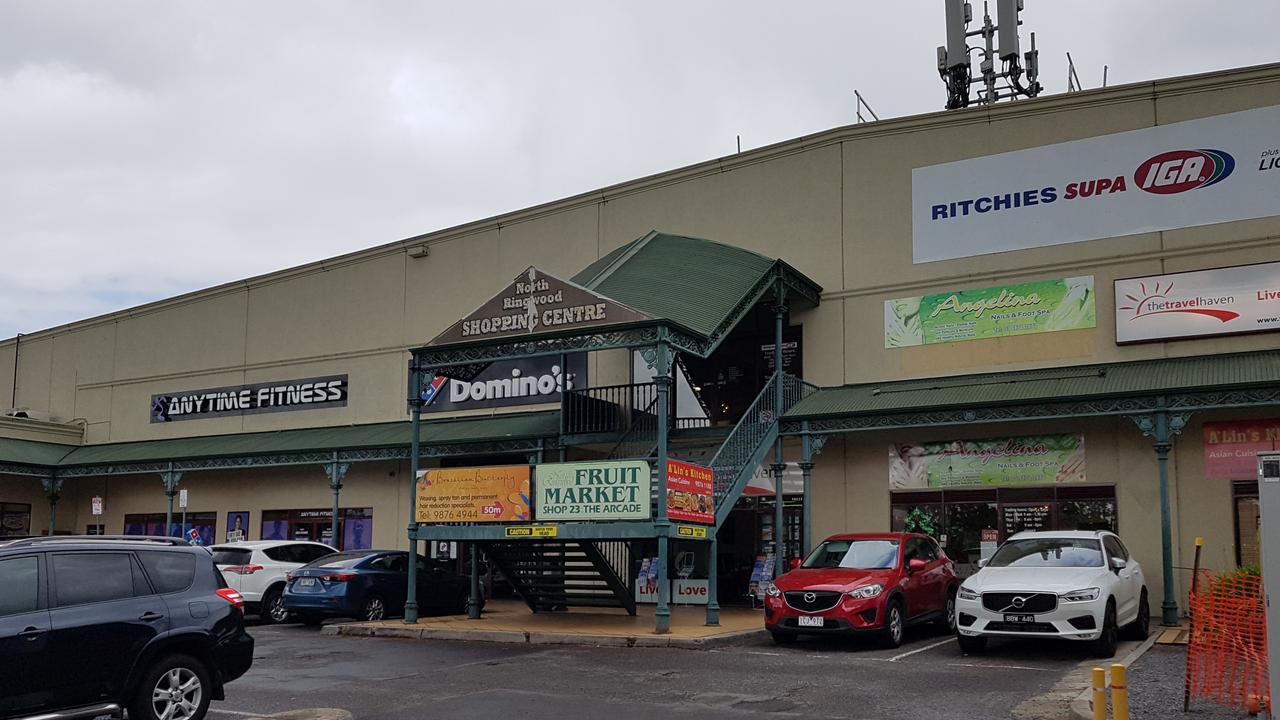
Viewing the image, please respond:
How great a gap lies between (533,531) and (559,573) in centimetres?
202

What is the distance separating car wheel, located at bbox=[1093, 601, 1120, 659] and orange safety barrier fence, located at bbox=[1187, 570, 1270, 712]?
59.2 inches

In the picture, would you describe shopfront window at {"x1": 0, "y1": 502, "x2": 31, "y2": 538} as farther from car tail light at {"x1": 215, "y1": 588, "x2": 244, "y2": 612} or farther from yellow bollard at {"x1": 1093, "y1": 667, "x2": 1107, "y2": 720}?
yellow bollard at {"x1": 1093, "y1": 667, "x2": 1107, "y2": 720}

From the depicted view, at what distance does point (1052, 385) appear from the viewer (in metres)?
19.4

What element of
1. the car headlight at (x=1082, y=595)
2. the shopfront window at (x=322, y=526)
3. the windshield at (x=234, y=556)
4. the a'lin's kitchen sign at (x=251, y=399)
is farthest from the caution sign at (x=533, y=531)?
the a'lin's kitchen sign at (x=251, y=399)

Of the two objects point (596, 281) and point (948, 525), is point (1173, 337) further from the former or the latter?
point (596, 281)

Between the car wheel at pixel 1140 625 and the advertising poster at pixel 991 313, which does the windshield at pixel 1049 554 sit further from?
the advertising poster at pixel 991 313

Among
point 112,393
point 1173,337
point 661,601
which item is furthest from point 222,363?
point 1173,337

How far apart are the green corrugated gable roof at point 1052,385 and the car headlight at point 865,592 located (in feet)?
17.4

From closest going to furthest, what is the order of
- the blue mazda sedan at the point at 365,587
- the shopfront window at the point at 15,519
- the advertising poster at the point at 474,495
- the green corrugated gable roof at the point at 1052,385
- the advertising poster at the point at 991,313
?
1. the green corrugated gable roof at the point at 1052,385
2. the advertising poster at the point at 474,495
3. the blue mazda sedan at the point at 365,587
4. the advertising poster at the point at 991,313
5. the shopfront window at the point at 15,519

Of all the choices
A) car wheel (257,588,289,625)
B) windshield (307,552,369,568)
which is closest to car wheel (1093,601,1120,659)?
windshield (307,552,369,568)

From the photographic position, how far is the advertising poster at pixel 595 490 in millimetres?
17203

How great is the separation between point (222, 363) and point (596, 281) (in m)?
17.0

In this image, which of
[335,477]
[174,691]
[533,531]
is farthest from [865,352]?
[174,691]

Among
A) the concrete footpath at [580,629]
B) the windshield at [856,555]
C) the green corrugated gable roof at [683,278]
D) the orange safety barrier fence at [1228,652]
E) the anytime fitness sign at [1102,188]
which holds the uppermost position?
the anytime fitness sign at [1102,188]
